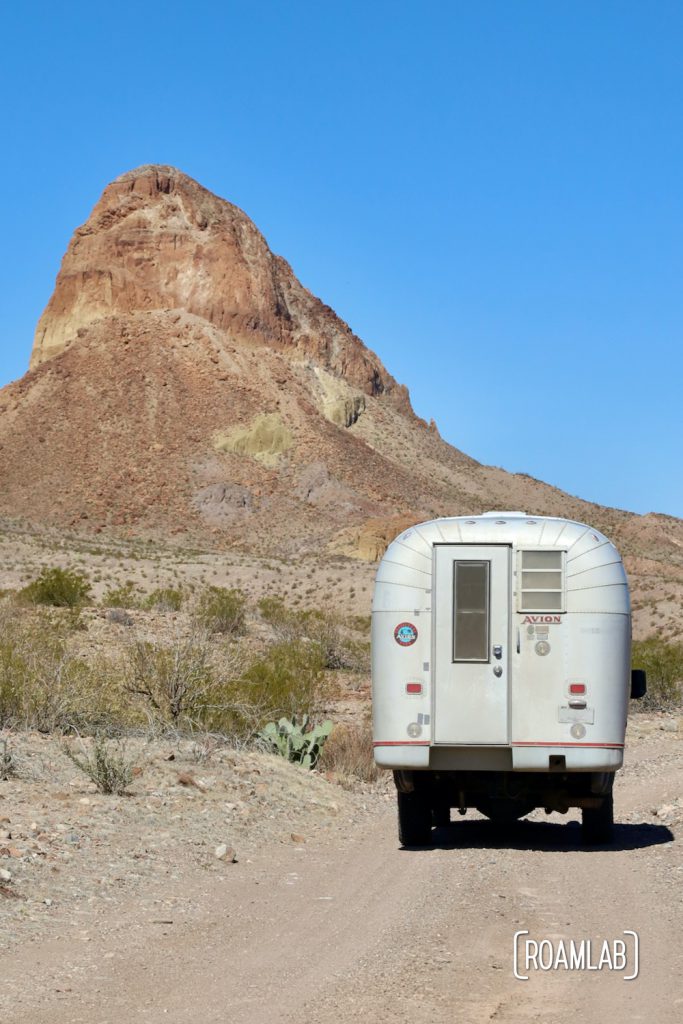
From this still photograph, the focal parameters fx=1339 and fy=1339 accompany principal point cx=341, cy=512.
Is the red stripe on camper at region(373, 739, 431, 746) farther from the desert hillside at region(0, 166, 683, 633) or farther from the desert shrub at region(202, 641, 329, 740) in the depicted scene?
the desert hillside at region(0, 166, 683, 633)

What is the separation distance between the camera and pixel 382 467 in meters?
92.3

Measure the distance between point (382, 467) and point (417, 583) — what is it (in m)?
80.7

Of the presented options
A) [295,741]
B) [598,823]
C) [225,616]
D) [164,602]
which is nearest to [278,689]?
[295,741]

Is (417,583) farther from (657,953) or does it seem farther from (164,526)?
(164,526)

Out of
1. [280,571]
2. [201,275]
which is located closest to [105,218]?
[201,275]

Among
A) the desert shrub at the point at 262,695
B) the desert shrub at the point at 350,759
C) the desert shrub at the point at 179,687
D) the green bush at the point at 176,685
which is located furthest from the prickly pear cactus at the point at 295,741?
the green bush at the point at 176,685

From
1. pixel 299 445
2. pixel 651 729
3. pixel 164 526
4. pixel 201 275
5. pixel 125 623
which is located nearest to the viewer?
pixel 651 729

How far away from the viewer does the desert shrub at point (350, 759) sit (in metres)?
16.8

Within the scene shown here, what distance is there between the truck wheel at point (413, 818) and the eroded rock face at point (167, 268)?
288ft

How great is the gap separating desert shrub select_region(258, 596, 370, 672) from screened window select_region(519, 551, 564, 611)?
657 inches

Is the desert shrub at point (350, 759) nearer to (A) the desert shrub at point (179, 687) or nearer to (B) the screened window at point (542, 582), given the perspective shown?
(A) the desert shrub at point (179, 687)

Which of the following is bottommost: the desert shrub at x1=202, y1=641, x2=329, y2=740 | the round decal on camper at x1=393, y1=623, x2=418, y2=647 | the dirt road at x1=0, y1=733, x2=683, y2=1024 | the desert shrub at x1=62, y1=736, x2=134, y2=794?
the dirt road at x1=0, y1=733, x2=683, y2=1024

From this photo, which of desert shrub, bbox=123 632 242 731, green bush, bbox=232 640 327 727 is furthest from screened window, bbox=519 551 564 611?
green bush, bbox=232 640 327 727

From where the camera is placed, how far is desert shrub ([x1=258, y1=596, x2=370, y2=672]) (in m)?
30.6
